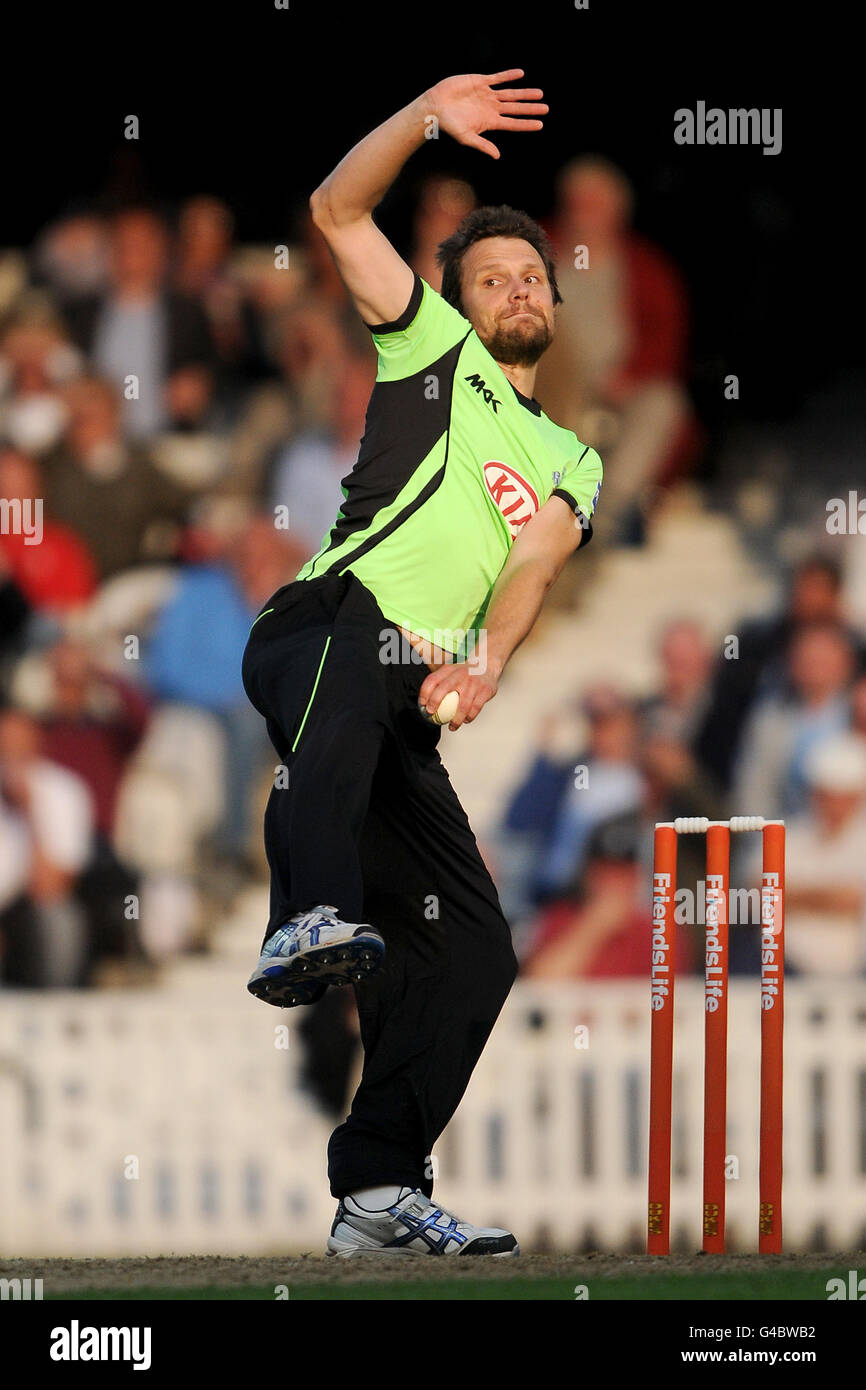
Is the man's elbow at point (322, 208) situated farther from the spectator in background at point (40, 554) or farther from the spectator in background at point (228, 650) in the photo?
the spectator in background at point (40, 554)

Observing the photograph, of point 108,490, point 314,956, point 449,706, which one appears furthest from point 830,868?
point 314,956

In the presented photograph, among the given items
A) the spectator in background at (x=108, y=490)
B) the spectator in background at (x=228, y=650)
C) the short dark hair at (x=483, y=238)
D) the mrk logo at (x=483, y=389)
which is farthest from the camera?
the spectator in background at (x=108, y=490)

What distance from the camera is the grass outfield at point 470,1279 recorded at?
344 centimetres

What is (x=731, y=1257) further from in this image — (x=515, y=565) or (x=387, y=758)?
(x=515, y=565)

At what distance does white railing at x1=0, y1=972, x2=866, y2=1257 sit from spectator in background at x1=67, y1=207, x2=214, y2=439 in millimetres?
2883

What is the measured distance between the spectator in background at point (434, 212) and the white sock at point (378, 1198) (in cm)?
548

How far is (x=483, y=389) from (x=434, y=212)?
4.86 meters

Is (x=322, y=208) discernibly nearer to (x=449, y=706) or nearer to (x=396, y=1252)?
(x=449, y=706)

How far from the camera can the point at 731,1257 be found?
162 inches

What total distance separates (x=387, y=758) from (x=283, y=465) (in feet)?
15.6

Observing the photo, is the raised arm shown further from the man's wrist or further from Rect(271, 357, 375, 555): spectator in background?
Rect(271, 357, 375, 555): spectator in background

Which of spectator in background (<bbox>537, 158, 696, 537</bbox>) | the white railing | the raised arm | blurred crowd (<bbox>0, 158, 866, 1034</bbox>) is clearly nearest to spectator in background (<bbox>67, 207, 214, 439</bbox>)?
blurred crowd (<bbox>0, 158, 866, 1034</bbox>)

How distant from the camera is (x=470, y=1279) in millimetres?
3627

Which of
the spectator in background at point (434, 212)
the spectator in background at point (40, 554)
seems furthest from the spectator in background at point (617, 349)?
the spectator in background at point (40, 554)
